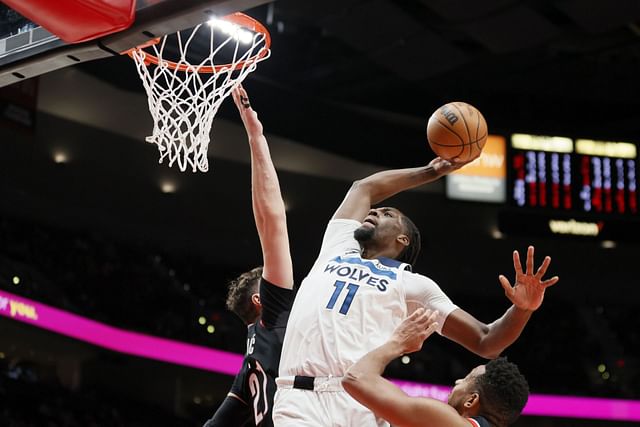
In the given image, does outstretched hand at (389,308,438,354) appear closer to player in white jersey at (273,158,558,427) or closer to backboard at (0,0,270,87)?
player in white jersey at (273,158,558,427)

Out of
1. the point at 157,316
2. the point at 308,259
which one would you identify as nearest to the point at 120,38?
the point at 157,316

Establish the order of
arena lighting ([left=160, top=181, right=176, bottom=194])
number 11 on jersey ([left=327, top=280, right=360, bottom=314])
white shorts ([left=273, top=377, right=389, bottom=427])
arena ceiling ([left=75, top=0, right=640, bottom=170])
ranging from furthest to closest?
arena lighting ([left=160, top=181, right=176, bottom=194]) → arena ceiling ([left=75, top=0, right=640, bottom=170]) → number 11 on jersey ([left=327, top=280, right=360, bottom=314]) → white shorts ([left=273, top=377, right=389, bottom=427])

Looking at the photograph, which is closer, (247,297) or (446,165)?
(446,165)

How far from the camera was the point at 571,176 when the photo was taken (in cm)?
1118

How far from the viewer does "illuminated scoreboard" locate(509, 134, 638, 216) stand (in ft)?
36.2

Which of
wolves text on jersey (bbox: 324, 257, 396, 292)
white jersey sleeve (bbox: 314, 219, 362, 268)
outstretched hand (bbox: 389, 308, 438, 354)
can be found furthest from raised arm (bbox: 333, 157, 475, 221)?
outstretched hand (bbox: 389, 308, 438, 354)

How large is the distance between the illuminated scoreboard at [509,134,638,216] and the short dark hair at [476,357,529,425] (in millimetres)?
7750

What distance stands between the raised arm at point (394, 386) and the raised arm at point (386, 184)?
1232 millimetres

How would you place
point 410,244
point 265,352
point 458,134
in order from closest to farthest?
point 410,244, point 458,134, point 265,352

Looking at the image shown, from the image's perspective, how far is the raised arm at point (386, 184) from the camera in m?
4.17

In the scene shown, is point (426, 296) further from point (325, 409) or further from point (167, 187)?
point (167, 187)

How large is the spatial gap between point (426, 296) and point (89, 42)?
5.33 feet

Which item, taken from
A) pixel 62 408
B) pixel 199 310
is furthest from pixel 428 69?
pixel 62 408

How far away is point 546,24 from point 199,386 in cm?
739
